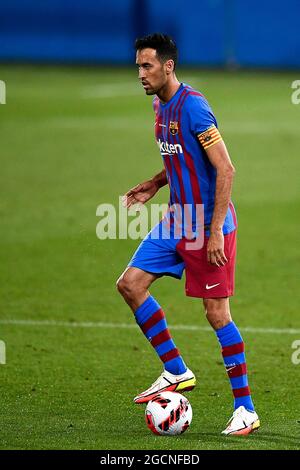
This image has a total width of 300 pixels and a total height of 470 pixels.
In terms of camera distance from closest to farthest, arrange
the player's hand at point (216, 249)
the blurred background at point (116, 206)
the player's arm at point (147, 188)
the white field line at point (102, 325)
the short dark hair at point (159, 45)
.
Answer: the player's hand at point (216, 249) < the short dark hair at point (159, 45) < the blurred background at point (116, 206) < the player's arm at point (147, 188) < the white field line at point (102, 325)

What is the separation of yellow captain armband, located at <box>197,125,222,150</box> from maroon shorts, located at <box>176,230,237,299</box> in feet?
2.04

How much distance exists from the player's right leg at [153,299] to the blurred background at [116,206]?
31cm

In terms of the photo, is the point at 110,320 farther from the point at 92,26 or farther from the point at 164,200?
the point at 92,26

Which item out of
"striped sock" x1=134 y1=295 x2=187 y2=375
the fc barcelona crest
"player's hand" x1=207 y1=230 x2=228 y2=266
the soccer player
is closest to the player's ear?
the soccer player

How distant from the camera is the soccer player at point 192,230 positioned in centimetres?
706

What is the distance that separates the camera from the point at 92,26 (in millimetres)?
36938

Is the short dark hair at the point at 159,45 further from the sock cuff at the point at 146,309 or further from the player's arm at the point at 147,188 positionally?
the sock cuff at the point at 146,309

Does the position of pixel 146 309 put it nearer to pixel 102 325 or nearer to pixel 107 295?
→ pixel 102 325

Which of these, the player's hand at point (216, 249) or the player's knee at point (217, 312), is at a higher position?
the player's hand at point (216, 249)

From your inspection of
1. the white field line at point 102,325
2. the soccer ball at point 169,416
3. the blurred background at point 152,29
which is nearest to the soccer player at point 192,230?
the soccer ball at point 169,416

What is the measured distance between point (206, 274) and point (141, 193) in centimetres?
101

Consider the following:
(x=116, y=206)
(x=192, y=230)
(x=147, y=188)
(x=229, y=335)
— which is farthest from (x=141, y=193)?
(x=116, y=206)

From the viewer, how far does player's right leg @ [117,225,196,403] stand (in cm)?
739
